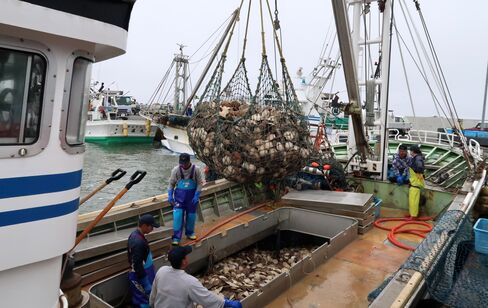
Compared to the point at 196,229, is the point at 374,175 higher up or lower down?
higher up

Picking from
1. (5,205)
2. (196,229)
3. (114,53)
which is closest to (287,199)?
(196,229)

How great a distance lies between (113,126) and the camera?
30.1 metres

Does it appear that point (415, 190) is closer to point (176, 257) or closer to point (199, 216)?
point (199, 216)

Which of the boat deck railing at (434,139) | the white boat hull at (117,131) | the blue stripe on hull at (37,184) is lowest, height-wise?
the white boat hull at (117,131)

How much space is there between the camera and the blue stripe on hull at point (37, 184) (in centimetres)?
168

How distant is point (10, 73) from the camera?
5.53ft

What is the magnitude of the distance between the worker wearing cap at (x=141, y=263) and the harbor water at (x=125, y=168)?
8786 mm

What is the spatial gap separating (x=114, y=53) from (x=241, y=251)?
13.6 feet

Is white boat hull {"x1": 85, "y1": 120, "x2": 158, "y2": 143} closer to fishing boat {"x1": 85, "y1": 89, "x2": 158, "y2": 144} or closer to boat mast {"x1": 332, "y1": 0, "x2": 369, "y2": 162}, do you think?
fishing boat {"x1": 85, "y1": 89, "x2": 158, "y2": 144}

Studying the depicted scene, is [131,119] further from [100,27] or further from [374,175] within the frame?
[100,27]

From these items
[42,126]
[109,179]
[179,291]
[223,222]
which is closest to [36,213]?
[42,126]

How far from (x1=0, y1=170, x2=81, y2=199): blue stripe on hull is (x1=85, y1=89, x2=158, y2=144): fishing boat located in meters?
29.2

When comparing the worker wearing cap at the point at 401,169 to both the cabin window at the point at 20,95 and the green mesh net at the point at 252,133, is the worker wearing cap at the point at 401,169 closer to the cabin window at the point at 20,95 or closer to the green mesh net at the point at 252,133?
the green mesh net at the point at 252,133

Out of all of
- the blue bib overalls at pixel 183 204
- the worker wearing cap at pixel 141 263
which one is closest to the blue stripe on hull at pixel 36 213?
the worker wearing cap at pixel 141 263
